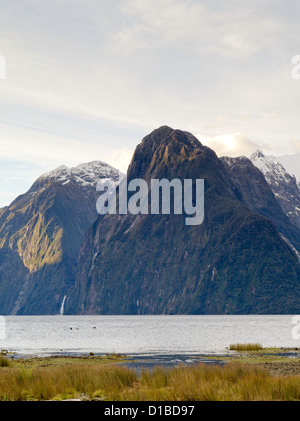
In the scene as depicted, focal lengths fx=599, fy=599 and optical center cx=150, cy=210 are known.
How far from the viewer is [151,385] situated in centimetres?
3494

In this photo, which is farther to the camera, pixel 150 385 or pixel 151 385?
pixel 150 385

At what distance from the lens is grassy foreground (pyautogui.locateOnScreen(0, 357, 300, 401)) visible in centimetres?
2950

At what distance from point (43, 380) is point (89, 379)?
3.40 metres

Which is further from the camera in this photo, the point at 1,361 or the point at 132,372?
the point at 1,361

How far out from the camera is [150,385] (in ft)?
115

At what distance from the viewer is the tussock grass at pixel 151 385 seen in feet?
96.7

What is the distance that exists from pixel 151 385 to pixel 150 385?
173 mm

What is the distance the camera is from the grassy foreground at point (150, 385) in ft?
96.8

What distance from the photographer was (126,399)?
29469 millimetres

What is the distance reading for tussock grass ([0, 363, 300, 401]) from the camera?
1161 inches
